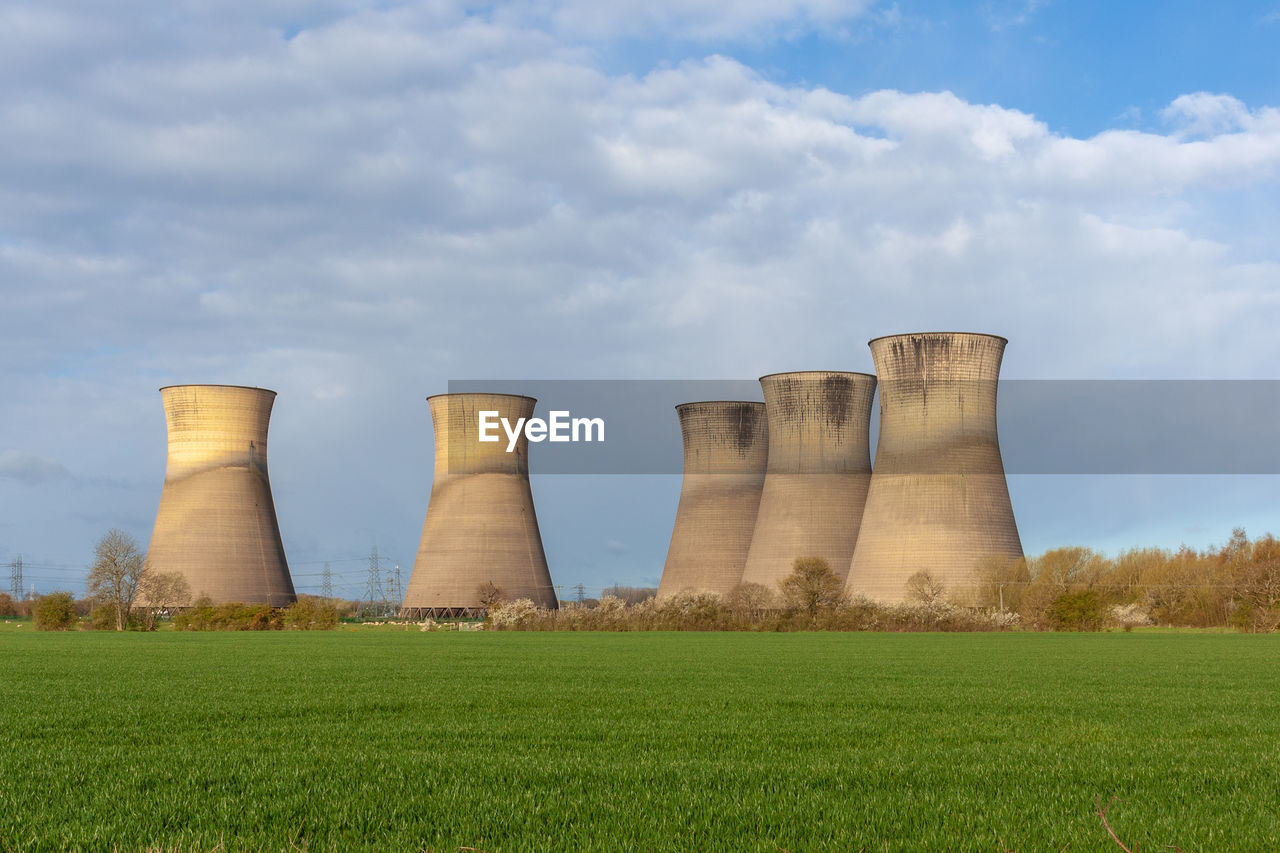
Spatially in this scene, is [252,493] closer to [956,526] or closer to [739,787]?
[956,526]

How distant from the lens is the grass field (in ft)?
11.3

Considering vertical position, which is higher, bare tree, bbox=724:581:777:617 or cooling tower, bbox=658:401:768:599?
cooling tower, bbox=658:401:768:599

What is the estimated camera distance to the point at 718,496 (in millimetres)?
42469

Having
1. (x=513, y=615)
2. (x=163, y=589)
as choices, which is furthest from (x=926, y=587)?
(x=163, y=589)

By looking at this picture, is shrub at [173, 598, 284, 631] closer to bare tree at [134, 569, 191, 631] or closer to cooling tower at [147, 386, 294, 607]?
bare tree at [134, 569, 191, 631]

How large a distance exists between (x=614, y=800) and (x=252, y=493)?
37799 millimetres

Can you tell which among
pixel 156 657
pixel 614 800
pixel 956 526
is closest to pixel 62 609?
pixel 156 657

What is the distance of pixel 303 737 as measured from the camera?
580 centimetres

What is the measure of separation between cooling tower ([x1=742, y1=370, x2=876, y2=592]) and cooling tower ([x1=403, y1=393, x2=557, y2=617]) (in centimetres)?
918

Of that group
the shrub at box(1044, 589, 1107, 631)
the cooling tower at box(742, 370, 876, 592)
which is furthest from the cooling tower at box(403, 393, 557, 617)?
the shrub at box(1044, 589, 1107, 631)

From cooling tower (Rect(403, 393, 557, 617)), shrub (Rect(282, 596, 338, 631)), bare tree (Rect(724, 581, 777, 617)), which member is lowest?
shrub (Rect(282, 596, 338, 631))

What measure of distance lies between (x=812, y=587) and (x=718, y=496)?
885 cm

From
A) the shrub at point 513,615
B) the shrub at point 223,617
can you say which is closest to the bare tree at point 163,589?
the shrub at point 223,617

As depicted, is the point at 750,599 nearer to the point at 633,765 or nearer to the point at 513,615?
the point at 513,615
